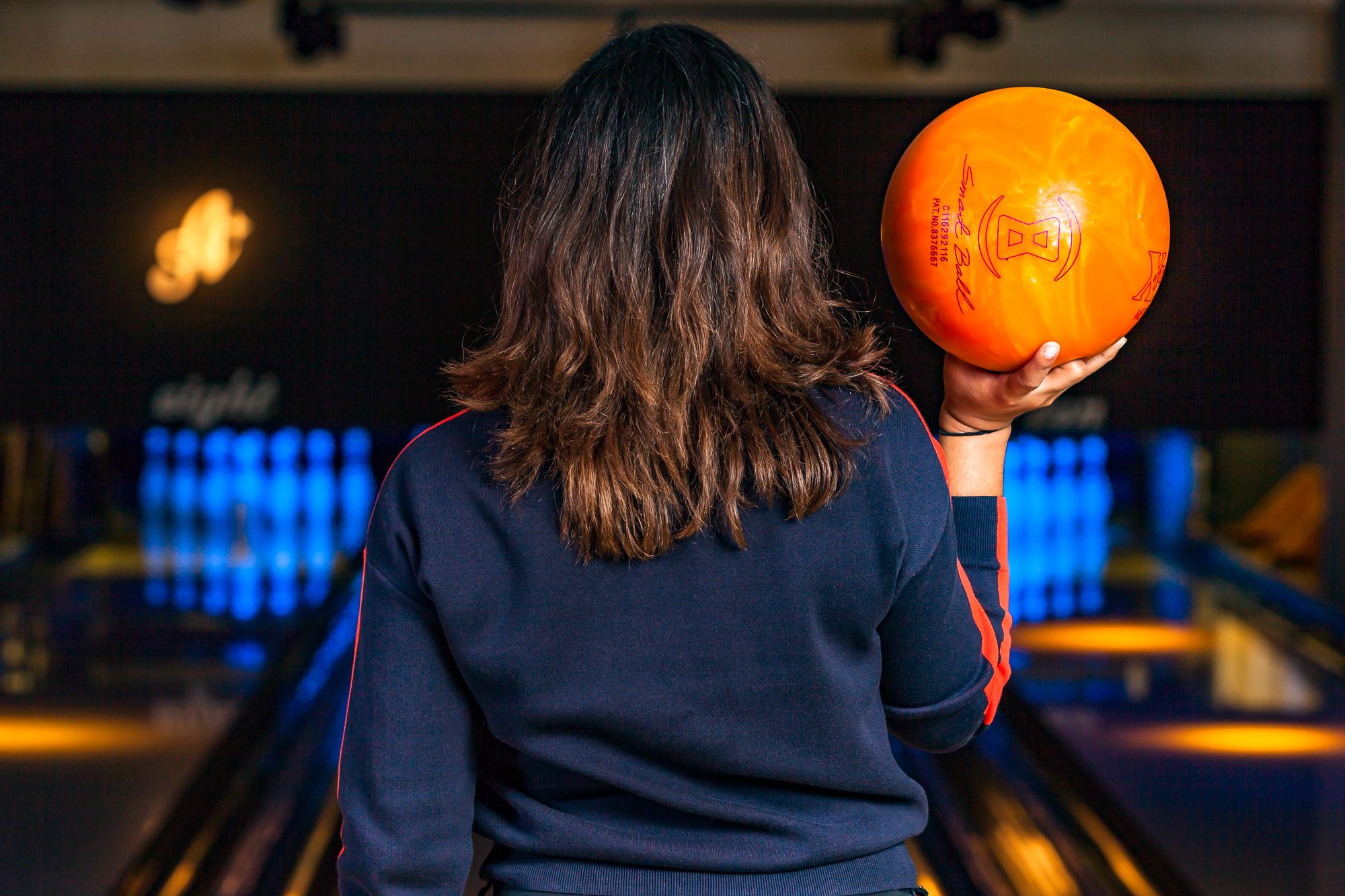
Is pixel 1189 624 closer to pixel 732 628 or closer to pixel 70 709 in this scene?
pixel 70 709

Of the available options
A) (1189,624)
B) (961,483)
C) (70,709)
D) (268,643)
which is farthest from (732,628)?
(1189,624)

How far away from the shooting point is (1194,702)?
3.82 metres

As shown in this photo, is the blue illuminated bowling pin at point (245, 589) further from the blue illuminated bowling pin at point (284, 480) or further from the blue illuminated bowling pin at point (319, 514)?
the blue illuminated bowling pin at point (284, 480)

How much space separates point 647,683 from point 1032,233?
1.74 ft

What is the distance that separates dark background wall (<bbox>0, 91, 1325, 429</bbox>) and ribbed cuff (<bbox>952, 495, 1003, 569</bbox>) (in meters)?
3.13

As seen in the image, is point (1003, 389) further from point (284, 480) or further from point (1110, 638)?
point (284, 480)

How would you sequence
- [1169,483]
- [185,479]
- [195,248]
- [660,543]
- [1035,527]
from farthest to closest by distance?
1. [185,479]
2. [1169,483]
3. [1035,527]
4. [195,248]
5. [660,543]

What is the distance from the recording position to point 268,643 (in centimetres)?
437

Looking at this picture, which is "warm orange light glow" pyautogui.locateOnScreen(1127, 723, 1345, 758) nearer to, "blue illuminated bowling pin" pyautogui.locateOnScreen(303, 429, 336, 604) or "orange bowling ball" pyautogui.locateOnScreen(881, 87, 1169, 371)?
"orange bowling ball" pyautogui.locateOnScreen(881, 87, 1169, 371)

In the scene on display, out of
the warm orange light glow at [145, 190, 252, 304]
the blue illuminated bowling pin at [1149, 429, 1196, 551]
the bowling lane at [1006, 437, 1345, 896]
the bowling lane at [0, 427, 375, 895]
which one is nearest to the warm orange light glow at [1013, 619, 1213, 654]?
the bowling lane at [1006, 437, 1345, 896]

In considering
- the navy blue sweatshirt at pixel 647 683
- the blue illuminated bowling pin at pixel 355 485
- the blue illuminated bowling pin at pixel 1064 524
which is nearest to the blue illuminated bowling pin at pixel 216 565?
the blue illuminated bowling pin at pixel 355 485

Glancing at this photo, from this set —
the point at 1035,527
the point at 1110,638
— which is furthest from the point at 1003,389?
the point at 1035,527

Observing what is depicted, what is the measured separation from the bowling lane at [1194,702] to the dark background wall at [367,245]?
85 centimetres

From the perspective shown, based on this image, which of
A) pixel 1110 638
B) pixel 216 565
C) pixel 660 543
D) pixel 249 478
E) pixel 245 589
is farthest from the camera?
pixel 249 478
